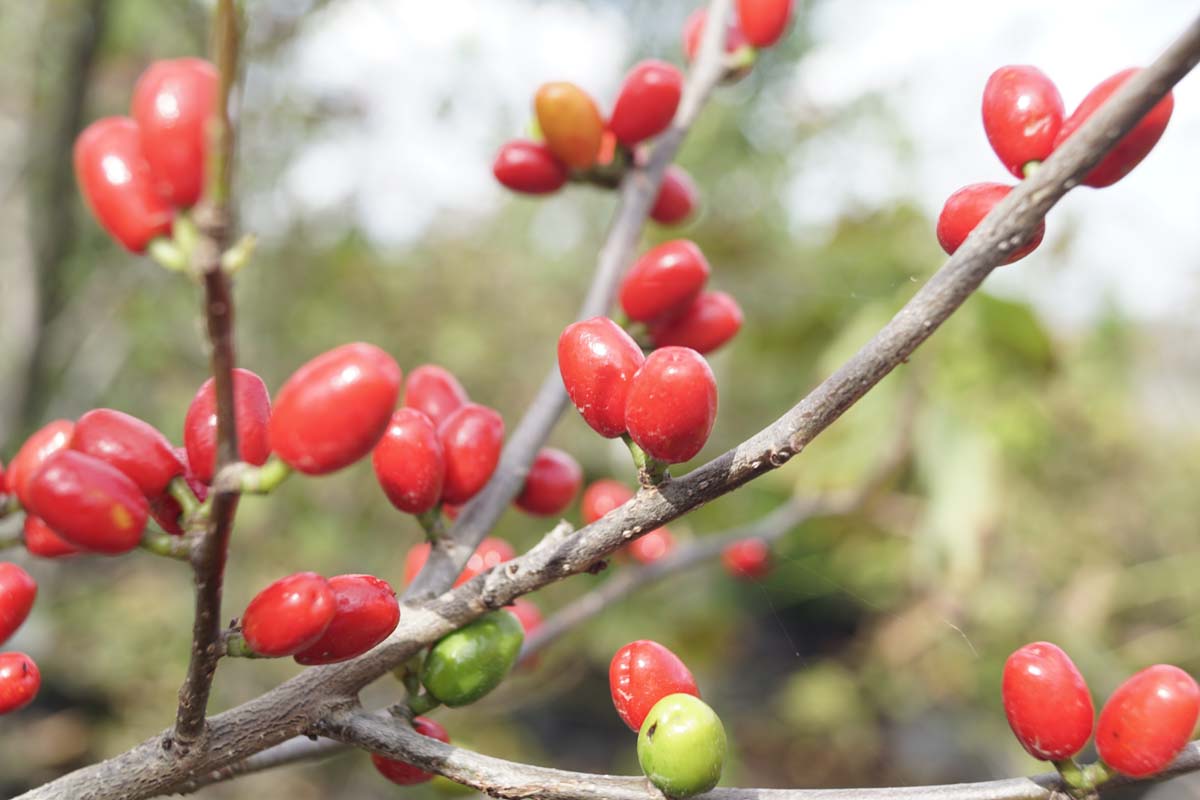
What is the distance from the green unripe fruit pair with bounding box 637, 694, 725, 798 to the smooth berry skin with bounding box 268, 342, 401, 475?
29 cm

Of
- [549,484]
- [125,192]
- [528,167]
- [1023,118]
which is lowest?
[549,484]

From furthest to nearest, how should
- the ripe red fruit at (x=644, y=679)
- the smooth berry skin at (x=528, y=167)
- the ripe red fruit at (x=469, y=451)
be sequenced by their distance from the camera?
the smooth berry skin at (x=528, y=167) → the ripe red fruit at (x=469, y=451) → the ripe red fruit at (x=644, y=679)

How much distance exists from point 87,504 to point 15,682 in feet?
0.82

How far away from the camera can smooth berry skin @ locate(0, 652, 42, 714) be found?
2.22 feet

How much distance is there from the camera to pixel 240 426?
591mm

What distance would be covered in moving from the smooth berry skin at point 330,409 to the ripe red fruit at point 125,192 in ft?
0.37

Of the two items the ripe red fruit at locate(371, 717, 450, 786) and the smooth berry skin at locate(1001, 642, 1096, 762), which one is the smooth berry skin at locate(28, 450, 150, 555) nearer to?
the ripe red fruit at locate(371, 717, 450, 786)

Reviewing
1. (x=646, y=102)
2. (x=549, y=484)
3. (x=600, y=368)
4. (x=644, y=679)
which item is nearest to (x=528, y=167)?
(x=646, y=102)

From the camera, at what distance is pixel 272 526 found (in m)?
4.46

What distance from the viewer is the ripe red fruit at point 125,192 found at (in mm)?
497

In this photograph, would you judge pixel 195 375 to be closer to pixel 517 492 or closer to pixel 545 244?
pixel 545 244

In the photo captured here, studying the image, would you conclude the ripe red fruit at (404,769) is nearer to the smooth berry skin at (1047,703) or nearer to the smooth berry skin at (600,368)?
the smooth berry skin at (600,368)

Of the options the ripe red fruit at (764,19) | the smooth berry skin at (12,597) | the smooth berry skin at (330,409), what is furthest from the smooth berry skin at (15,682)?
the ripe red fruit at (764,19)

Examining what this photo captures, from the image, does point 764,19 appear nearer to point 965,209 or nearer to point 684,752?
point 965,209
